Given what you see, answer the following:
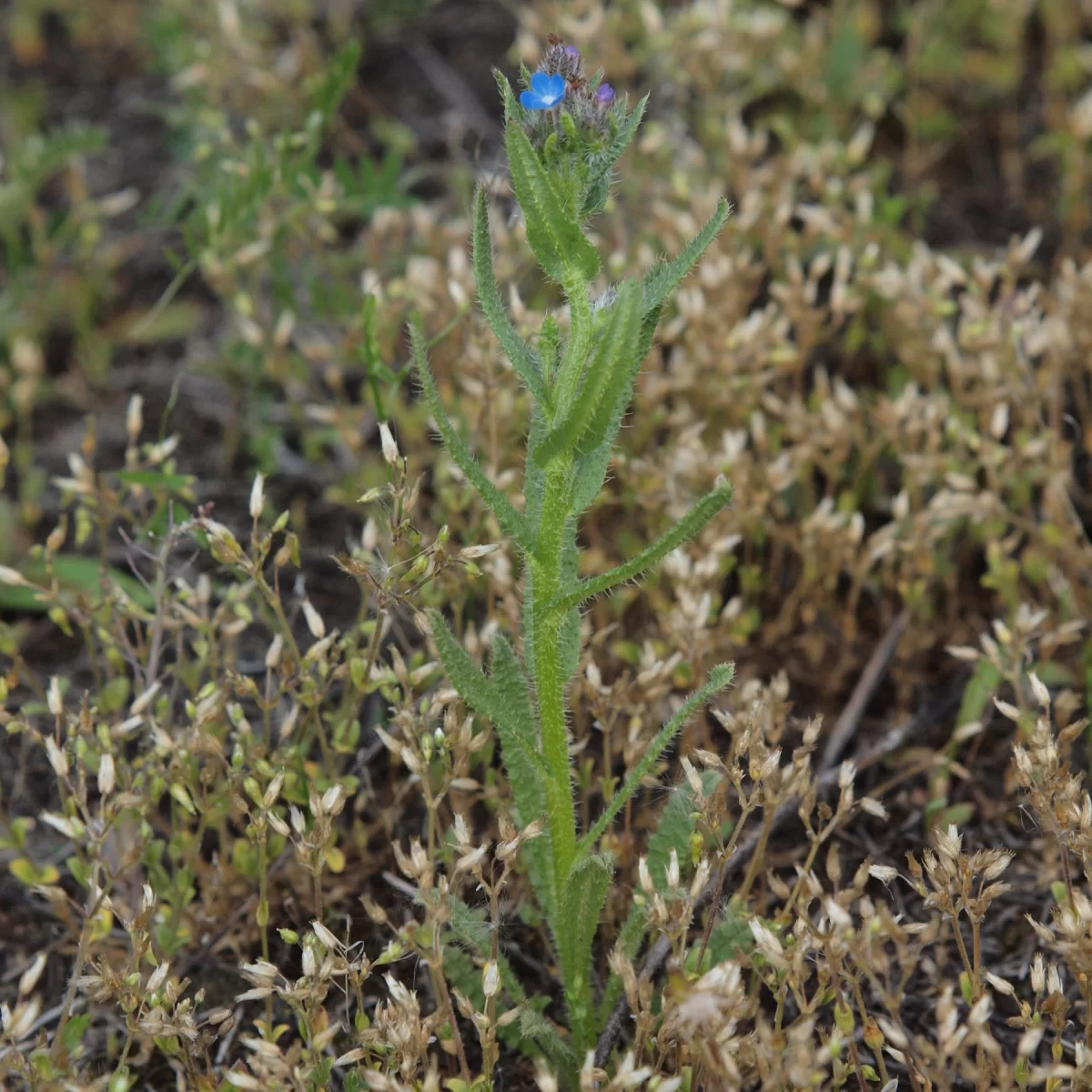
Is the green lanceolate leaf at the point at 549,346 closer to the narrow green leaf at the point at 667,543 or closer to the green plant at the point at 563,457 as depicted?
the green plant at the point at 563,457

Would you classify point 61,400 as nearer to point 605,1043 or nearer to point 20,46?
point 20,46

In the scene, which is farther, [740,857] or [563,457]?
[740,857]

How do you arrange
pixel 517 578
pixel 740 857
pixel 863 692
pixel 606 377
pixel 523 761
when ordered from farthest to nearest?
pixel 863 692 → pixel 517 578 → pixel 740 857 → pixel 523 761 → pixel 606 377

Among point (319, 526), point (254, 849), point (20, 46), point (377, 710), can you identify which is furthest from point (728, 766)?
point (20, 46)

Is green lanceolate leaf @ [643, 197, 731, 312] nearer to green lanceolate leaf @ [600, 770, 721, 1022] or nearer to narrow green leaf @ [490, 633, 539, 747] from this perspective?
narrow green leaf @ [490, 633, 539, 747]

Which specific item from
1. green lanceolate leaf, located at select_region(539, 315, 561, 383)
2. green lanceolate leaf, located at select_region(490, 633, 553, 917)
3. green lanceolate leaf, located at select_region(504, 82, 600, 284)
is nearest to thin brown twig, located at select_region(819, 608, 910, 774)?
green lanceolate leaf, located at select_region(490, 633, 553, 917)

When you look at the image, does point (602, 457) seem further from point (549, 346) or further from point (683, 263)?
point (683, 263)

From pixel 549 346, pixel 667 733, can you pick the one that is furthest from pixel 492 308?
pixel 667 733
